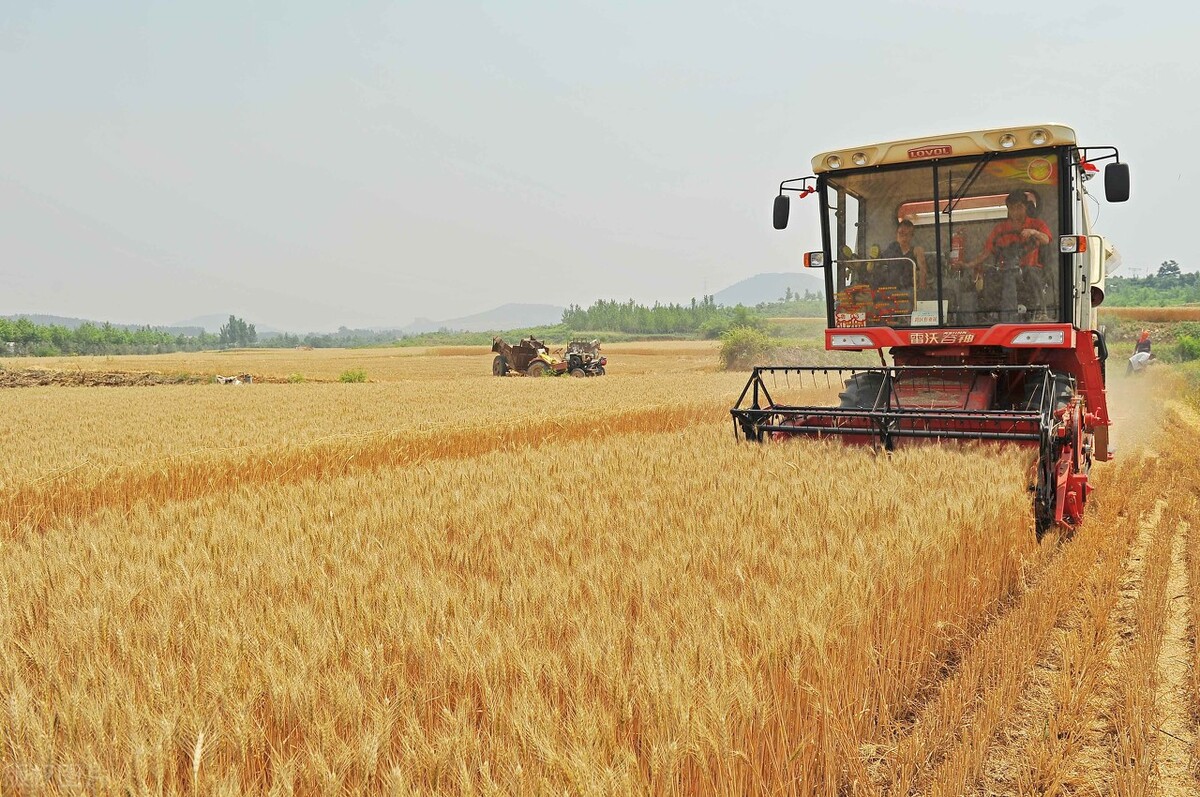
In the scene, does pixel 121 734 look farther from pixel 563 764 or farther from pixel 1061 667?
pixel 1061 667

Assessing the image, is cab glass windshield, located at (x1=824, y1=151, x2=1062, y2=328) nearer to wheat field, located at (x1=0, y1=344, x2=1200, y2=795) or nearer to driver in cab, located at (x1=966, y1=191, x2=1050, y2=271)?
driver in cab, located at (x1=966, y1=191, x2=1050, y2=271)

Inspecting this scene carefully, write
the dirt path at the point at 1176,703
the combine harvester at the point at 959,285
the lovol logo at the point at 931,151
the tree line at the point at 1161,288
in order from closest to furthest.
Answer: the dirt path at the point at 1176,703, the combine harvester at the point at 959,285, the lovol logo at the point at 931,151, the tree line at the point at 1161,288

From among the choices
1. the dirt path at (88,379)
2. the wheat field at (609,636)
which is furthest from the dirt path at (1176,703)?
the dirt path at (88,379)

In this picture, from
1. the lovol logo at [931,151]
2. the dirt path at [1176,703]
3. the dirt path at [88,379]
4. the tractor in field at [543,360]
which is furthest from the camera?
the dirt path at [88,379]

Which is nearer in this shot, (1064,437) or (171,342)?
(1064,437)

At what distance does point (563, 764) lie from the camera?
67.0 inches

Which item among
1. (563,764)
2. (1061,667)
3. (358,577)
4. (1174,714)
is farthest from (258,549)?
(1174,714)

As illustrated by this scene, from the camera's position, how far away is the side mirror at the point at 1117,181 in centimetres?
625

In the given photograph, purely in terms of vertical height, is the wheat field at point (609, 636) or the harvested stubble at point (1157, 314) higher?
the harvested stubble at point (1157, 314)

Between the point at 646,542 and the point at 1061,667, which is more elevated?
the point at 646,542

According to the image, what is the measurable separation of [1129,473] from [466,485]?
690 centimetres

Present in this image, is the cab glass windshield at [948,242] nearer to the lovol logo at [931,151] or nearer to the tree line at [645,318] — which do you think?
the lovol logo at [931,151]

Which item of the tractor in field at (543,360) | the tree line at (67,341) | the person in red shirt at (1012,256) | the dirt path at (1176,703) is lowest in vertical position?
the dirt path at (1176,703)

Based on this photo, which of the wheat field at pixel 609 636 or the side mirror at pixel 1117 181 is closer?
the wheat field at pixel 609 636
